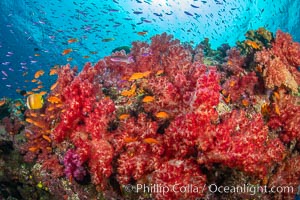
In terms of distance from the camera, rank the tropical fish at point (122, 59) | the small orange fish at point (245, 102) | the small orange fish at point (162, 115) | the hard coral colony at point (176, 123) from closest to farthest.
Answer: the hard coral colony at point (176, 123)
the small orange fish at point (162, 115)
the small orange fish at point (245, 102)
the tropical fish at point (122, 59)

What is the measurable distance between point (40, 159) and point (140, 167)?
3440mm

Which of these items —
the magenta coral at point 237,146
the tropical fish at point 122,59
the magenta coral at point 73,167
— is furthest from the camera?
the tropical fish at point 122,59

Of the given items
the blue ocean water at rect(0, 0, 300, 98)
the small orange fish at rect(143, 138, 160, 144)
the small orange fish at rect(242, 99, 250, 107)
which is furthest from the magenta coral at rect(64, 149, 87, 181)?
the blue ocean water at rect(0, 0, 300, 98)

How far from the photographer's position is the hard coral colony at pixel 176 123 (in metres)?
4.12

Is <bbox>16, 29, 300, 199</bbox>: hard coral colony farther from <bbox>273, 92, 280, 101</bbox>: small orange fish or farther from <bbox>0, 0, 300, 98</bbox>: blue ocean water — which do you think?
<bbox>0, 0, 300, 98</bbox>: blue ocean water

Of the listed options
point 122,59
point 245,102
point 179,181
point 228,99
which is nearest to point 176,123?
point 179,181

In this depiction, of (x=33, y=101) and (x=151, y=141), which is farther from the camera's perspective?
(x=33, y=101)

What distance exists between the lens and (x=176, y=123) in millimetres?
4387

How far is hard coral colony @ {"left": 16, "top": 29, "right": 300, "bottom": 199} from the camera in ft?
13.5

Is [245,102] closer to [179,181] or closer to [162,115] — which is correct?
[162,115]

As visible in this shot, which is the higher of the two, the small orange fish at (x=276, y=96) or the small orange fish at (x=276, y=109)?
the small orange fish at (x=276, y=96)

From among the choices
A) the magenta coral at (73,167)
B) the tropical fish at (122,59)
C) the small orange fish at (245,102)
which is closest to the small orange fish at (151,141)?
the magenta coral at (73,167)

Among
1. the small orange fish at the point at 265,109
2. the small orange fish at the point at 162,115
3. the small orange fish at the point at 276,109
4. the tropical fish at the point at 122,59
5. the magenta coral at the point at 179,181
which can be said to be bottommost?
the magenta coral at the point at 179,181

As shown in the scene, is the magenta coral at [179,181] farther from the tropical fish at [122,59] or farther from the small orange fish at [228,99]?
the tropical fish at [122,59]
